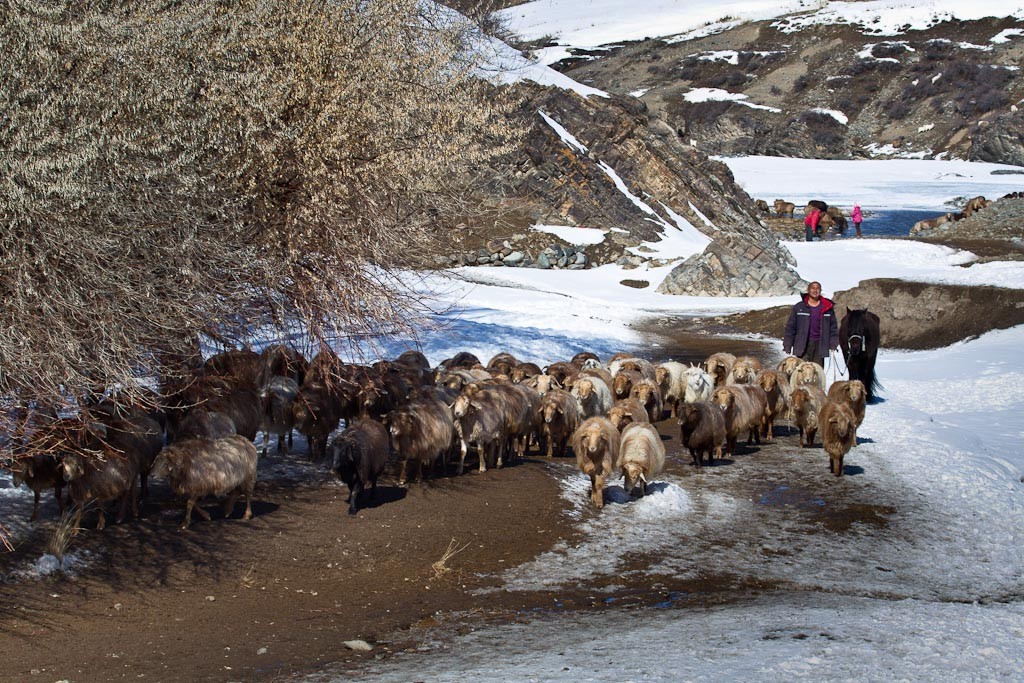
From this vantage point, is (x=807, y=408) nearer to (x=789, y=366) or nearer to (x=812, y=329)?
(x=789, y=366)

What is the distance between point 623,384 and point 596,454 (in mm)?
3902

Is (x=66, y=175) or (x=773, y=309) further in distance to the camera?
(x=773, y=309)

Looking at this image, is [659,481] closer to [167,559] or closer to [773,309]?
[167,559]

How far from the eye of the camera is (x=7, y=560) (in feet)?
29.5

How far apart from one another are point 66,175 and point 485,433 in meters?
5.17

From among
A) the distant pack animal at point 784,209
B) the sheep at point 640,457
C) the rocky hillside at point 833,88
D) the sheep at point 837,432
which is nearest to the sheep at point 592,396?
the sheep at point 640,457

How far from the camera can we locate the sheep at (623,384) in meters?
15.3

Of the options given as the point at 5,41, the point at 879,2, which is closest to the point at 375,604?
the point at 5,41

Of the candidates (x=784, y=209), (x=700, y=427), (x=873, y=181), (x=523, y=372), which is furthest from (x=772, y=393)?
(x=873, y=181)

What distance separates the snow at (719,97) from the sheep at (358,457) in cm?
10775

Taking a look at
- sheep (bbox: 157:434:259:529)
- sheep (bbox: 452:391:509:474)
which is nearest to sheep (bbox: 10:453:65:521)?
sheep (bbox: 157:434:259:529)

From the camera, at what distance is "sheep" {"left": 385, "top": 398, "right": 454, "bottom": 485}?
37.8ft

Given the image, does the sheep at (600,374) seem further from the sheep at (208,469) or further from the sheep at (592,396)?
the sheep at (208,469)

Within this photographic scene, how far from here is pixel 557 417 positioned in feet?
44.2
